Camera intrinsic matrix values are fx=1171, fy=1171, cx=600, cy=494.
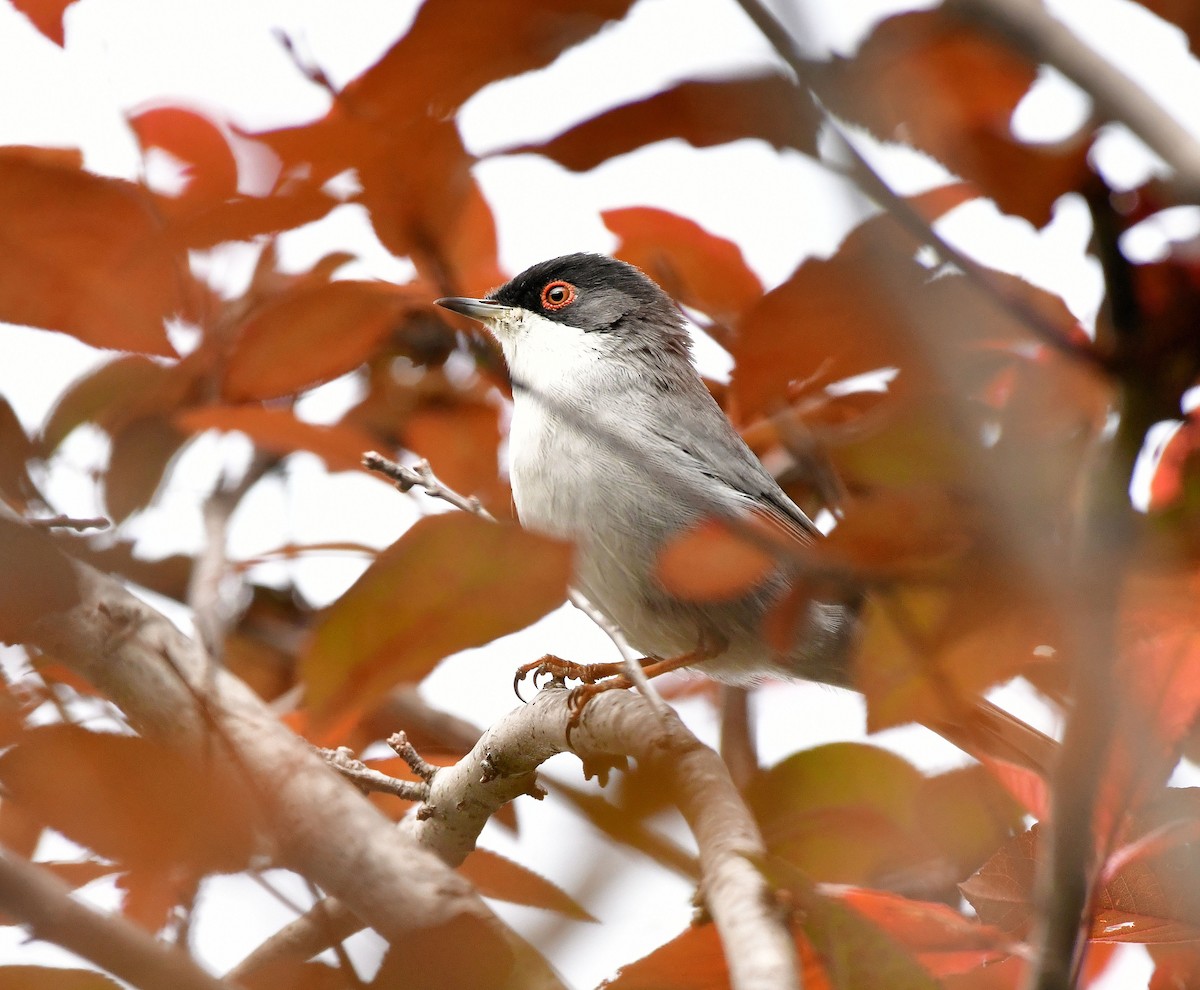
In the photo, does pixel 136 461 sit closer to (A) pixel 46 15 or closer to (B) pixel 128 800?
(A) pixel 46 15

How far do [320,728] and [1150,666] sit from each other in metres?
1.11

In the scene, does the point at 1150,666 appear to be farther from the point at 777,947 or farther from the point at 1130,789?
the point at 777,947

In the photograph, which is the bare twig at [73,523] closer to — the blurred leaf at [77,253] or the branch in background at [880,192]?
the blurred leaf at [77,253]

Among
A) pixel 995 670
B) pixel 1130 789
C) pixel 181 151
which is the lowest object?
pixel 1130 789

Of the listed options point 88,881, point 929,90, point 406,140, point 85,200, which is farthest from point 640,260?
point 88,881

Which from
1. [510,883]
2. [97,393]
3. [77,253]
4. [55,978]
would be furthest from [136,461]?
[55,978]

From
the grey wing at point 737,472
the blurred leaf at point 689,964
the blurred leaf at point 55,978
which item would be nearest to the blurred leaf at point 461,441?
the grey wing at point 737,472

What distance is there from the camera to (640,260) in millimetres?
3184

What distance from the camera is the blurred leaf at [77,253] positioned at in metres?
2.19

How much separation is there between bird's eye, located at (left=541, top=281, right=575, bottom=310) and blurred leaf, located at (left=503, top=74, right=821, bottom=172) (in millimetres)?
3450

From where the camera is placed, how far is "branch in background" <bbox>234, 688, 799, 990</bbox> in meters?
1.38

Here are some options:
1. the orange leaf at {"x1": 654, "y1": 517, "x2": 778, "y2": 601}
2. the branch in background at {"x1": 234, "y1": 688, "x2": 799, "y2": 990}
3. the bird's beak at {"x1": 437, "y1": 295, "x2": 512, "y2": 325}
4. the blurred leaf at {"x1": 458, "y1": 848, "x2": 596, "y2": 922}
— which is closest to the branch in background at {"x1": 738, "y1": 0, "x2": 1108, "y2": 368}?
the orange leaf at {"x1": 654, "y1": 517, "x2": 778, "y2": 601}

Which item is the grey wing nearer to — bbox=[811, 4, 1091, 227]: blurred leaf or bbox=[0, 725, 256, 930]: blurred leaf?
bbox=[811, 4, 1091, 227]: blurred leaf

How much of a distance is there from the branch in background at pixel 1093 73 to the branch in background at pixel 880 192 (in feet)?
0.52
